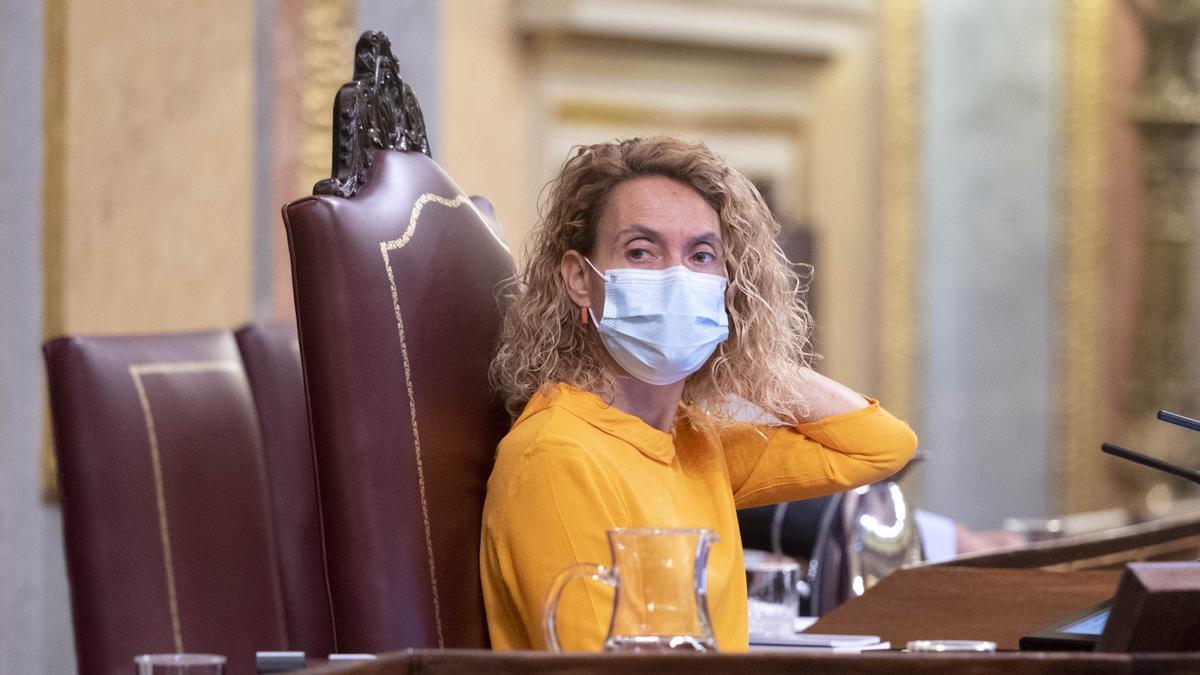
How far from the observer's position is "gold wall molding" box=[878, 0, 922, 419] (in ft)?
21.5

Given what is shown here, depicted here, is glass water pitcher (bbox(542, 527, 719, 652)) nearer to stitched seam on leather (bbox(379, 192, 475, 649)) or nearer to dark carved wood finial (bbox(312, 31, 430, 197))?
stitched seam on leather (bbox(379, 192, 475, 649))

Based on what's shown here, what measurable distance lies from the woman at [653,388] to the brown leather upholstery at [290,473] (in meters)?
0.78

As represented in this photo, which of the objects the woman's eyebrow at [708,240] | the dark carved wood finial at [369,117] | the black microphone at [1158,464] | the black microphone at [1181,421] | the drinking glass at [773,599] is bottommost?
the drinking glass at [773,599]

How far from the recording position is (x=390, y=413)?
1667 mm

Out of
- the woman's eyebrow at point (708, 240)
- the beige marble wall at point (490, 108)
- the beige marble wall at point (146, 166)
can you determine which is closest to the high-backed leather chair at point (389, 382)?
the woman's eyebrow at point (708, 240)

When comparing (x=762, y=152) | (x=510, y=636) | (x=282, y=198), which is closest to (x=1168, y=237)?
(x=762, y=152)

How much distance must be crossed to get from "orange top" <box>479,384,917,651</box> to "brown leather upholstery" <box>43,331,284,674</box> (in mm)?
738

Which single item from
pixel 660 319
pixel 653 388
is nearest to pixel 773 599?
pixel 653 388

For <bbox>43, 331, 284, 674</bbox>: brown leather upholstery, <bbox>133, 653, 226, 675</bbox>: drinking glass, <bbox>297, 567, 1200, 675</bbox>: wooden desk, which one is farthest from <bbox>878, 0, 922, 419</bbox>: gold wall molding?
<bbox>133, 653, 226, 675</bbox>: drinking glass

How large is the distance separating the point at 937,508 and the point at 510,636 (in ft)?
16.7

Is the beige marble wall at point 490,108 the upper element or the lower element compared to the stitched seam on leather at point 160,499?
upper

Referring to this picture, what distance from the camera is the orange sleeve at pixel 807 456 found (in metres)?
2.07

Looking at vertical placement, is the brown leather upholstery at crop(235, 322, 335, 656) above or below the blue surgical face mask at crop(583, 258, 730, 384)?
below

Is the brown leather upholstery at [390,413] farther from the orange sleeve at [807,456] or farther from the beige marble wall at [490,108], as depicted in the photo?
the beige marble wall at [490,108]
